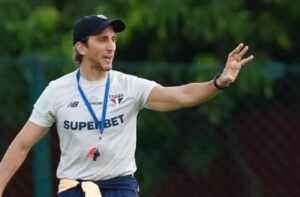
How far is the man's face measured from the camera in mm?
7883

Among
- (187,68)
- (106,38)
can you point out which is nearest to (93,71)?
(106,38)

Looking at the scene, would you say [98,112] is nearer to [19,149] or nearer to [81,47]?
[81,47]

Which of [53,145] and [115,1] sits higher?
[115,1]

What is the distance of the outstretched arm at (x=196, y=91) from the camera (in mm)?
7383

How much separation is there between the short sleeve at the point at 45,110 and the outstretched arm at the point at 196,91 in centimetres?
59

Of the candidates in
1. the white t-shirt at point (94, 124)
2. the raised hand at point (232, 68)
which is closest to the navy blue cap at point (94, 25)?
the white t-shirt at point (94, 124)

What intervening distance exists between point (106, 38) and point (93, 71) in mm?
214

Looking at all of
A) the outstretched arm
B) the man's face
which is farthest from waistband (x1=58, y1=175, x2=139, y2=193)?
the man's face

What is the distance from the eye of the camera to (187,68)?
34.5ft

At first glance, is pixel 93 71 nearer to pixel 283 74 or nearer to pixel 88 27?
pixel 88 27

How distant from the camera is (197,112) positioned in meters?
10.7

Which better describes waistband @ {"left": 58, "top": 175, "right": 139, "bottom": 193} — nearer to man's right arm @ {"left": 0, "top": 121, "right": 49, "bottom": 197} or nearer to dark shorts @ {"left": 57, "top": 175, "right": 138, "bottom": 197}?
dark shorts @ {"left": 57, "top": 175, "right": 138, "bottom": 197}

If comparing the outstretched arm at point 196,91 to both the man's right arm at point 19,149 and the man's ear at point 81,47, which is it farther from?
the man's right arm at point 19,149

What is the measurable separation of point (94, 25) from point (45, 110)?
1.93 ft
